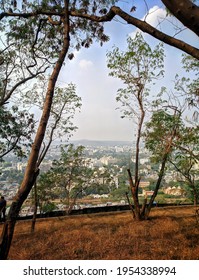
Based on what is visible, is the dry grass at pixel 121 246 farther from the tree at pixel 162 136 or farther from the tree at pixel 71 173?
the tree at pixel 71 173

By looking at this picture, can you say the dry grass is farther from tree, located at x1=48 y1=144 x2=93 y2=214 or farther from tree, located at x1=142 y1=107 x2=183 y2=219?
tree, located at x1=48 y1=144 x2=93 y2=214

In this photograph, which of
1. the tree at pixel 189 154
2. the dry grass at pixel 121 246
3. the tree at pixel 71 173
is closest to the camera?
the dry grass at pixel 121 246

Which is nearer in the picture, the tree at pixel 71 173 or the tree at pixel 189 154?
the tree at pixel 189 154

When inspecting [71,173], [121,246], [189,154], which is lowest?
[121,246]

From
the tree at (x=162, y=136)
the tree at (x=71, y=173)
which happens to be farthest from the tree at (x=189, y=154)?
the tree at (x=71, y=173)

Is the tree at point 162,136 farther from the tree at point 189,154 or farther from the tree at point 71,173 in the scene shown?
the tree at point 71,173

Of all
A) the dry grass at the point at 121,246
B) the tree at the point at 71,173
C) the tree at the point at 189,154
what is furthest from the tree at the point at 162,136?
the tree at the point at 71,173

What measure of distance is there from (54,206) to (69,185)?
5.56 ft

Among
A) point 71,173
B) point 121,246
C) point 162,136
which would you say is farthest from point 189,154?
point 71,173

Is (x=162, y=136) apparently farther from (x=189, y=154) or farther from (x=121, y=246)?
(x=121, y=246)

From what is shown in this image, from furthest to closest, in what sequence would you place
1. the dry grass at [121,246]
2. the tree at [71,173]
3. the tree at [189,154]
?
the tree at [71,173]
the tree at [189,154]
the dry grass at [121,246]

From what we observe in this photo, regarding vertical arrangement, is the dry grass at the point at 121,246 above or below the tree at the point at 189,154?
below

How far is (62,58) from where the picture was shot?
370 centimetres

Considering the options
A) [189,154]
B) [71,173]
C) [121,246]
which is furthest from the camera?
[71,173]
